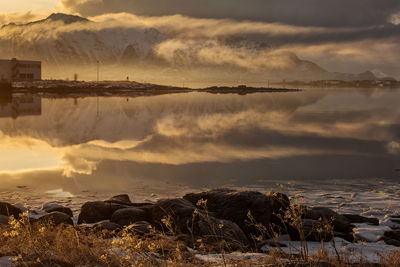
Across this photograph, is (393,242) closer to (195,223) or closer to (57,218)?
(195,223)

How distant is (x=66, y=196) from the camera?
1527 cm

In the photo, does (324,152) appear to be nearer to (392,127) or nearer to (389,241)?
(389,241)

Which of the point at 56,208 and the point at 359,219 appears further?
the point at 56,208

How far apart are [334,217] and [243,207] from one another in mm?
2708

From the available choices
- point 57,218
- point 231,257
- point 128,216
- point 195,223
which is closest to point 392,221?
point 195,223

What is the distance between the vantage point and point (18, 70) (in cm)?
12938

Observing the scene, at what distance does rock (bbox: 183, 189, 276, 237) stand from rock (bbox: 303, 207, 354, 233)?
1207 millimetres

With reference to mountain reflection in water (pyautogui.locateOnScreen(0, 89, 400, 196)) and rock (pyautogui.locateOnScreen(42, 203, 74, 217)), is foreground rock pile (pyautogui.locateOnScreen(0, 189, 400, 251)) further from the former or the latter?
mountain reflection in water (pyautogui.locateOnScreen(0, 89, 400, 196))

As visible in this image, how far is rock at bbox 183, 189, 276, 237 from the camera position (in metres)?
11.4

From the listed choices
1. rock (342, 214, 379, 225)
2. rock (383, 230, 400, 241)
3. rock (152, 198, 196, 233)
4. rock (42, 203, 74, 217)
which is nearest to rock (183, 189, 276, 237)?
rock (152, 198, 196, 233)

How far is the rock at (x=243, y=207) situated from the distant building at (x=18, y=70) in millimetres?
125420

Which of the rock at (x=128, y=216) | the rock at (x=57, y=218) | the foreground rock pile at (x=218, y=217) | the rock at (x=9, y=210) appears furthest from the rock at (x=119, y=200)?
the rock at (x=9, y=210)

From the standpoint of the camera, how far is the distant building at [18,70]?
126 metres

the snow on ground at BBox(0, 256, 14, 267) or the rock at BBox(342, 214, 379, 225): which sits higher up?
the snow on ground at BBox(0, 256, 14, 267)
